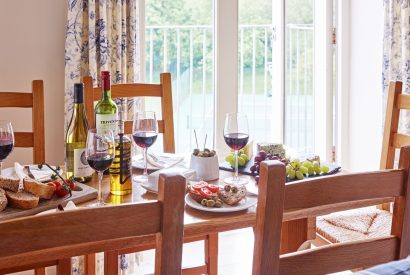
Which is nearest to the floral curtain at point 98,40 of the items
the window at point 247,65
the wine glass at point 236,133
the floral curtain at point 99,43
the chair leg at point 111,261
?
the floral curtain at point 99,43

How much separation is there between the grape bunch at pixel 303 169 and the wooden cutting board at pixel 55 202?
61 cm

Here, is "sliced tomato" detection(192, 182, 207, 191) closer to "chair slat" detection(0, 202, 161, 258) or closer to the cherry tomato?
the cherry tomato

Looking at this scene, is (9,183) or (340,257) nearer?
(340,257)

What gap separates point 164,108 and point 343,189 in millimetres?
1372

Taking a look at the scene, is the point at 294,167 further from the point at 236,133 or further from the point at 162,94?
the point at 162,94

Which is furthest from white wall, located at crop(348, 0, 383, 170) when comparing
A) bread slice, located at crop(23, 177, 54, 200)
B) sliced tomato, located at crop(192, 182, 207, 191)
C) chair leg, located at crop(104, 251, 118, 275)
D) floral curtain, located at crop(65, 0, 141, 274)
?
bread slice, located at crop(23, 177, 54, 200)

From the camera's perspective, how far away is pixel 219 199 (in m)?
1.34

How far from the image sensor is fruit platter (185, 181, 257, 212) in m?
1.30

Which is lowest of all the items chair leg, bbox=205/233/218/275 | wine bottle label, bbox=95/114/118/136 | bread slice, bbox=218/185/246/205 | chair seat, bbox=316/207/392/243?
chair leg, bbox=205/233/218/275

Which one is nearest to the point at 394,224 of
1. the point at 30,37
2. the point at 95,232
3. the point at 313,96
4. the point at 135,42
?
the point at 95,232

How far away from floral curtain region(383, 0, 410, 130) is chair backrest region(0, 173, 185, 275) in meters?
2.53

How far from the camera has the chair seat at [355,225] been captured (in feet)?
6.48

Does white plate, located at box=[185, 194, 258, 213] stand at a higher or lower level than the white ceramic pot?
lower

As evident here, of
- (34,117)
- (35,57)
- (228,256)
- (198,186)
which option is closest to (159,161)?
(198,186)
